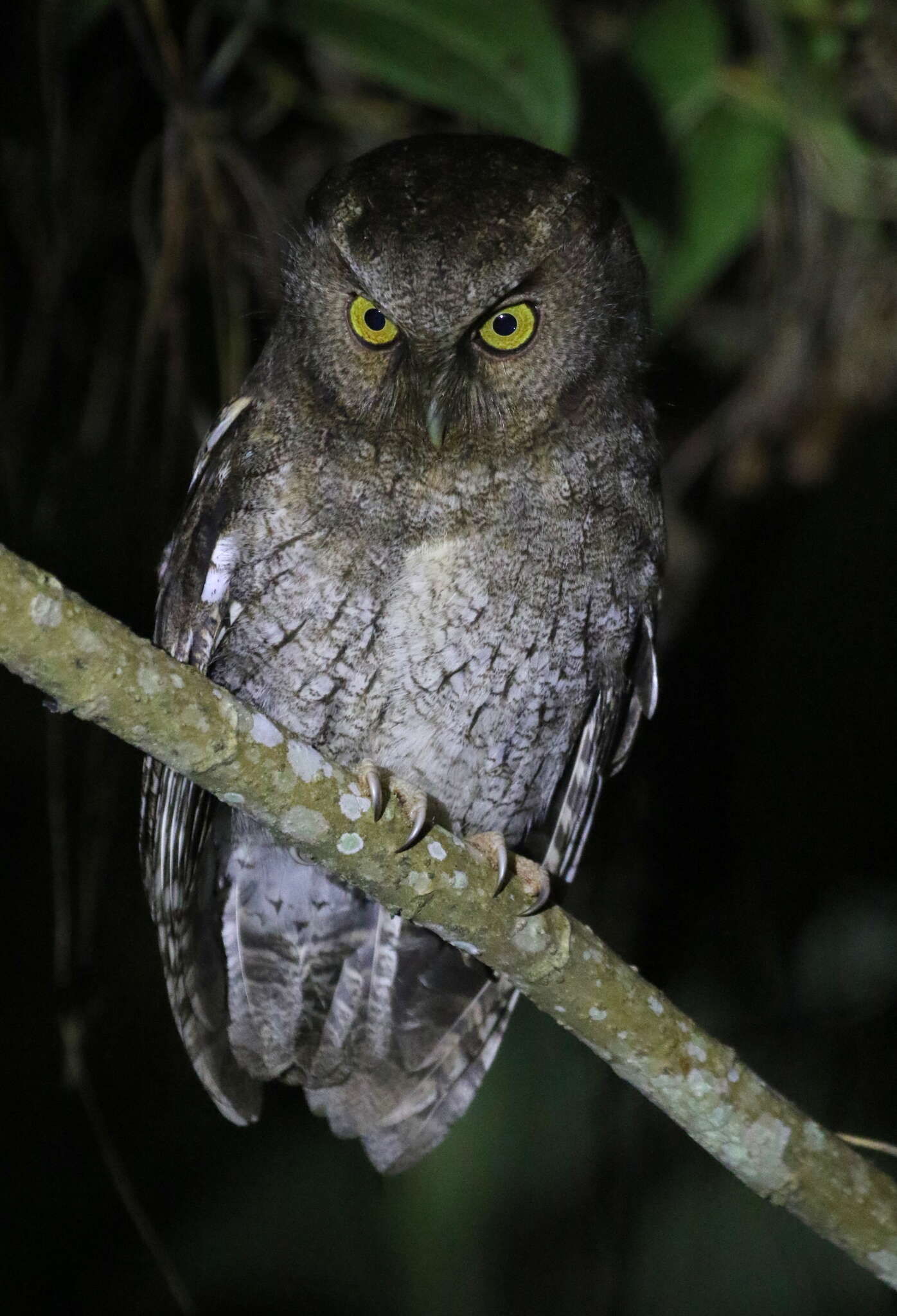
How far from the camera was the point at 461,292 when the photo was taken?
1589mm

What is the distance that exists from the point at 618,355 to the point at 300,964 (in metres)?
1.16

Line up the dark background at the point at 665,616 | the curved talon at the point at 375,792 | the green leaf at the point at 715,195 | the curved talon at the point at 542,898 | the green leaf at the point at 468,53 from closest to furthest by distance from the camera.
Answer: the curved talon at the point at 375,792 < the curved talon at the point at 542,898 < the green leaf at the point at 468,53 < the dark background at the point at 665,616 < the green leaf at the point at 715,195

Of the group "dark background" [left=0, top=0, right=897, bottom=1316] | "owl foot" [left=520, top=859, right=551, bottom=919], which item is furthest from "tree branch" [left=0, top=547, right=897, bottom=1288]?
"dark background" [left=0, top=0, right=897, bottom=1316]

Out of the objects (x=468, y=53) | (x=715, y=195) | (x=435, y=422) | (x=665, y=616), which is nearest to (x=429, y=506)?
(x=435, y=422)

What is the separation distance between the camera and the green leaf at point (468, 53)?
87.1 inches

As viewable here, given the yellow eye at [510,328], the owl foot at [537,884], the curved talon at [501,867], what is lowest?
the owl foot at [537,884]

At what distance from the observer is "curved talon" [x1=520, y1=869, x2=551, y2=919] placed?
155 cm

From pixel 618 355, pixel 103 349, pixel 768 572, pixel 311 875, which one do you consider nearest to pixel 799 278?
pixel 768 572

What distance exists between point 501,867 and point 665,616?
1863mm

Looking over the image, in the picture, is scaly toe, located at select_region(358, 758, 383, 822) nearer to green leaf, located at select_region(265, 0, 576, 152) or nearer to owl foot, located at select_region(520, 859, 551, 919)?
owl foot, located at select_region(520, 859, 551, 919)

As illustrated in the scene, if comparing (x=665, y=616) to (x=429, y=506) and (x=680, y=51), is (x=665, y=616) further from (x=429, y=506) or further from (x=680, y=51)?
(x=429, y=506)

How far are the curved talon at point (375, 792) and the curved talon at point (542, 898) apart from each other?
0.24 metres

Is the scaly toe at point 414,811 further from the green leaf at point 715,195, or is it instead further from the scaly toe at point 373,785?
the green leaf at point 715,195

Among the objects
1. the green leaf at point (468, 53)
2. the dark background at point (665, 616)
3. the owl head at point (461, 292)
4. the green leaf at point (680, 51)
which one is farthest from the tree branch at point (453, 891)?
the green leaf at point (680, 51)
